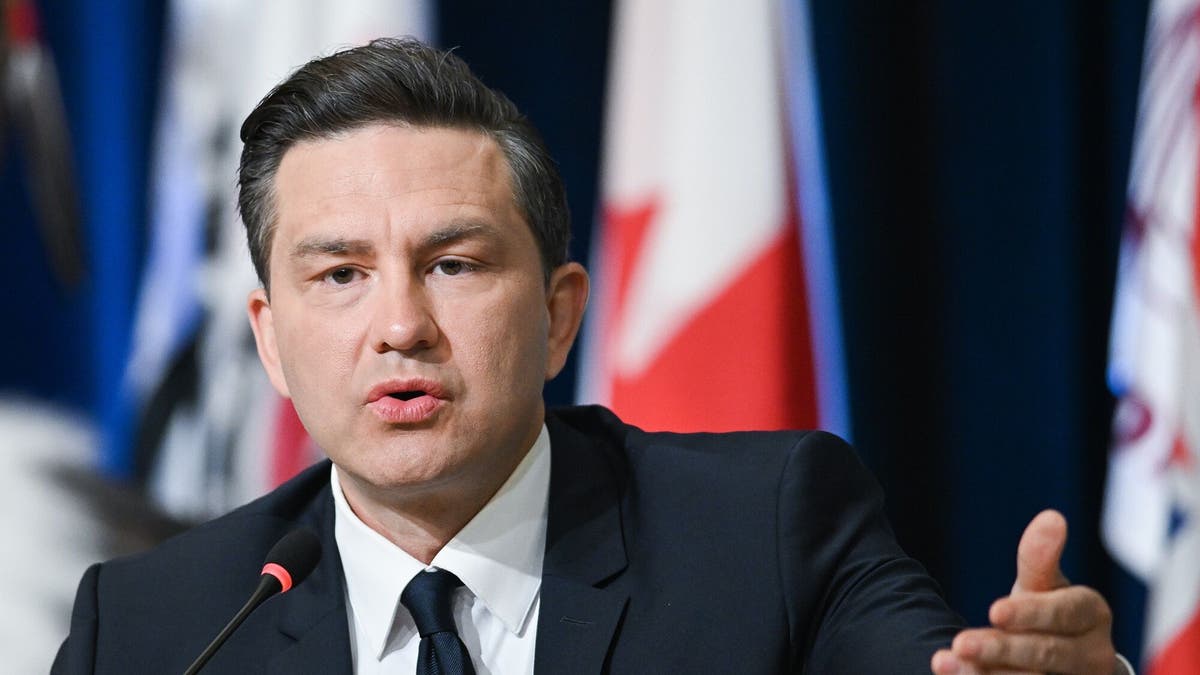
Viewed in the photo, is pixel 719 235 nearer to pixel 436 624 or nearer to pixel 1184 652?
pixel 1184 652

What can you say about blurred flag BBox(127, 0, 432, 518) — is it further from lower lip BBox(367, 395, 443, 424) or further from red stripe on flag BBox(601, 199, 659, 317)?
lower lip BBox(367, 395, 443, 424)

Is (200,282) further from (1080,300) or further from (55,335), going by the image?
(1080,300)

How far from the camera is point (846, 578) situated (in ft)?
5.65

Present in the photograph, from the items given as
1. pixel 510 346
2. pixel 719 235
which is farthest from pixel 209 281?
pixel 510 346

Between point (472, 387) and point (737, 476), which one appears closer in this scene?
point (472, 387)

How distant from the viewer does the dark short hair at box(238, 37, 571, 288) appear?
1.77m

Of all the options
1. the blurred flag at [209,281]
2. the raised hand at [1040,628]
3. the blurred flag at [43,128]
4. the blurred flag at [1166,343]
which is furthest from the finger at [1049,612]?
the blurred flag at [43,128]

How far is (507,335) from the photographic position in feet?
5.53

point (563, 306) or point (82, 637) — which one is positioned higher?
point (563, 306)

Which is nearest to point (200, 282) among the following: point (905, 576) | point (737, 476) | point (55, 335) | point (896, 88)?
point (55, 335)

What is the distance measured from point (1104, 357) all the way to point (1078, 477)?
26 centimetres

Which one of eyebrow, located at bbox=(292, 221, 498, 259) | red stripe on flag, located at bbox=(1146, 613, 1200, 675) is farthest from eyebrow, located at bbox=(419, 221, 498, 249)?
red stripe on flag, located at bbox=(1146, 613, 1200, 675)

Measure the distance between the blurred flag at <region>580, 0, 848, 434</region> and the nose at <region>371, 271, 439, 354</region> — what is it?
123 cm

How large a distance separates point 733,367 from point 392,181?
4.16ft
